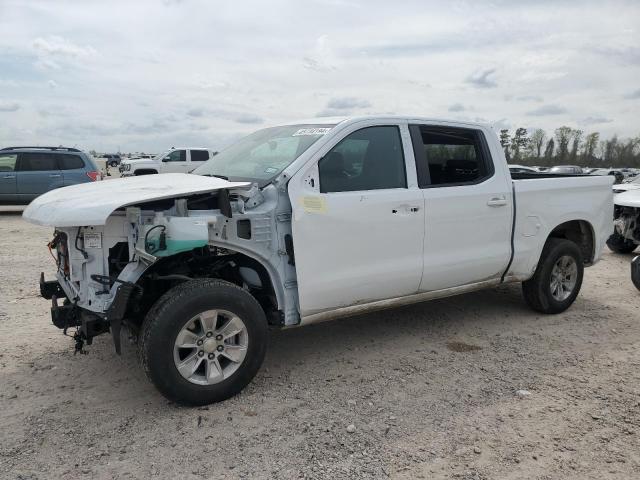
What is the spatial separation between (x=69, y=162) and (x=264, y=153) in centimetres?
1195

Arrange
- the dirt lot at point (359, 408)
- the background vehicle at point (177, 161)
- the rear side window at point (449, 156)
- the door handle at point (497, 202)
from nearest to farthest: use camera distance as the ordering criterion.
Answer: the dirt lot at point (359, 408)
the rear side window at point (449, 156)
the door handle at point (497, 202)
the background vehicle at point (177, 161)

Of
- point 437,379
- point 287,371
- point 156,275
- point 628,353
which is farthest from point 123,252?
point 628,353

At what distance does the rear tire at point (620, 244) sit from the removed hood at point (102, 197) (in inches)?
315

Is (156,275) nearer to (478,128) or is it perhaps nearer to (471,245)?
(471,245)

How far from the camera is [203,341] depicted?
3.53m

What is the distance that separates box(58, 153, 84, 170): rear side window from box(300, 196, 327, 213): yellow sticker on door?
12607 millimetres

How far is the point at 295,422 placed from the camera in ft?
11.3

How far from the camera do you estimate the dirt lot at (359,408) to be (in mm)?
2996

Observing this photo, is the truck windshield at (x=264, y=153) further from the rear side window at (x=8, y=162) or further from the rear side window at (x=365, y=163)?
the rear side window at (x=8, y=162)

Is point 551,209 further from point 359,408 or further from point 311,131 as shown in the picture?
point 359,408

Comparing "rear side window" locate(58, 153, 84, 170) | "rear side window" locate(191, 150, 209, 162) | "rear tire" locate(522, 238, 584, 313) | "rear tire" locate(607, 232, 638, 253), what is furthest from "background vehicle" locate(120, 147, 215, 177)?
"rear tire" locate(522, 238, 584, 313)

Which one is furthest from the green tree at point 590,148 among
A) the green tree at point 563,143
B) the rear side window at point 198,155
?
the rear side window at point 198,155

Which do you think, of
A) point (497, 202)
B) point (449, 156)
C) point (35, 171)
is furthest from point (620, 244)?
point (35, 171)

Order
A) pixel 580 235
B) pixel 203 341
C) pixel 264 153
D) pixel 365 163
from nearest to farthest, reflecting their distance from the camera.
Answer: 1. pixel 203 341
2. pixel 365 163
3. pixel 264 153
4. pixel 580 235
